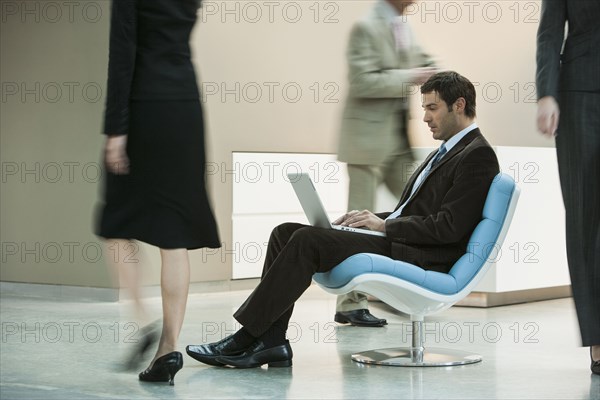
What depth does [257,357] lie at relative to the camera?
3.54m

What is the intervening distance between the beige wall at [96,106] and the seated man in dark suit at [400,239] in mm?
2822

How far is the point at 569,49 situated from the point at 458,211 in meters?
0.67

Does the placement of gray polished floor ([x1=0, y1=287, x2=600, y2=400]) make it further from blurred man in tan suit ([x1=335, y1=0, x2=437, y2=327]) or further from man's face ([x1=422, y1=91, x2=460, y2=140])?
man's face ([x1=422, y1=91, x2=460, y2=140])

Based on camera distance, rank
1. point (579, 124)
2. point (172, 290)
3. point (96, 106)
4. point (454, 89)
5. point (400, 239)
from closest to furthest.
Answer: point (172, 290) → point (579, 124) → point (400, 239) → point (454, 89) → point (96, 106)

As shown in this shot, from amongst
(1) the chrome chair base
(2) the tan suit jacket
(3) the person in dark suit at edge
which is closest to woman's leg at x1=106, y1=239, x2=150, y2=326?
(1) the chrome chair base

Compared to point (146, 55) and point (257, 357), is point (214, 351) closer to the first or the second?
point (257, 357)

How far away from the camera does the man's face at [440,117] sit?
149 inches

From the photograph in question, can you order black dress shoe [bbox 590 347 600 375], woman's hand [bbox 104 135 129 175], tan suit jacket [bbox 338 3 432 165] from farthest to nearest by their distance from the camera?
1. tan suit jacket [bbox 338 3 432 165]
2. black dress shoe [bbox 590 347 600 375]
3. woman's hand [bbox 104 135 129 175]

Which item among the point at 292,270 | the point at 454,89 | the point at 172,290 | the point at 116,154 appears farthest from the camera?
the point at 454,89

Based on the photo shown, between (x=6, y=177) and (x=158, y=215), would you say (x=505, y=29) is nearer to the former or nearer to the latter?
(x=6, y=177)

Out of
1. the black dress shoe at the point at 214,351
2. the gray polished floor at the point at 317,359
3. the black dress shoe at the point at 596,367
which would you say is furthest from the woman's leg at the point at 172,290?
the black dress shoe at the point at 596,367

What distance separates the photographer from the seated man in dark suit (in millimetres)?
3490

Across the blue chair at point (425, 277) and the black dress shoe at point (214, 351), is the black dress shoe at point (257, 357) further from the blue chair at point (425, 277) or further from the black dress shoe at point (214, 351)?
the blue chair at point (425, 277)

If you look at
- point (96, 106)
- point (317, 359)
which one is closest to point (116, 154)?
point (317, 359)
